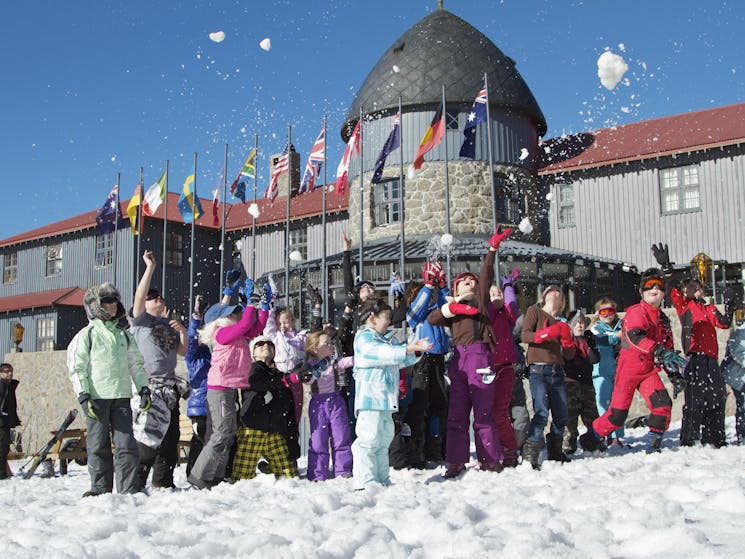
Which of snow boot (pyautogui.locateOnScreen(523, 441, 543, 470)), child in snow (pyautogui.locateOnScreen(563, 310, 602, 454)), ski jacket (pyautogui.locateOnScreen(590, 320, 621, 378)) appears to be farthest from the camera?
ski jacket (pyautogui.locateOnScreen(590, 320, 621, 378))

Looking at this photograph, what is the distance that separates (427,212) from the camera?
23562mm

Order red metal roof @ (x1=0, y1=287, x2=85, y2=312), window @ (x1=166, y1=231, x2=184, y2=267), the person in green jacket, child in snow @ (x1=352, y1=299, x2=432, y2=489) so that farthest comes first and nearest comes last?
window @ (x1=166, y1=231, x2=184, y2=267)
red metal roof @ (x1=0, y1=287, x2=85, y2=312)
child in snow @ (x1=352, y1=299, x2=432, y2=489)
the person in green jacket

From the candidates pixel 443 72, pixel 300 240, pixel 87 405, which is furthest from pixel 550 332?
pixel 300 240

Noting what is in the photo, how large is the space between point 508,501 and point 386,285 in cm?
1642

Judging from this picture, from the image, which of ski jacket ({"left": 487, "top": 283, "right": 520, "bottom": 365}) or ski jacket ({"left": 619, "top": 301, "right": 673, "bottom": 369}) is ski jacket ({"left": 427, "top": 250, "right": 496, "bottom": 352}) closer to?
ski jacket ({"left": 487, "top": 283, "right": 520, "bottom": 365})

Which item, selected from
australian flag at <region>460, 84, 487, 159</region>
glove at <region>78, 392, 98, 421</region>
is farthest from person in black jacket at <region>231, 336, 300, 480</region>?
australian flag at <region>460, 84, 487, 159</region>

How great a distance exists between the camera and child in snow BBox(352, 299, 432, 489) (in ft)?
20.1

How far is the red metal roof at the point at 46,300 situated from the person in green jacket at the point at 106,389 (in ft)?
80.5

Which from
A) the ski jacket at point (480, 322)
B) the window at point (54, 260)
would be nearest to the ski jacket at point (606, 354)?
the ski jacket at point (480, 322)

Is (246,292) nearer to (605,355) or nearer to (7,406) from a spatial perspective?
(605,355)

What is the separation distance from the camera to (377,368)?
6.41m

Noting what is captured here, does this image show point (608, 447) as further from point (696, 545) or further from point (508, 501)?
point (696, 545)

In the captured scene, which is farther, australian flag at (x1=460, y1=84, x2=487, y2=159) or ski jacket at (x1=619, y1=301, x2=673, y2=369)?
australian flag at (x1=460, y1=84, x2=487, y2=159)

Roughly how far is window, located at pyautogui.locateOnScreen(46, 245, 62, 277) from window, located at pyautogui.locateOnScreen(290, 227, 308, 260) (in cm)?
1041
